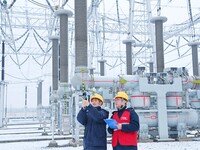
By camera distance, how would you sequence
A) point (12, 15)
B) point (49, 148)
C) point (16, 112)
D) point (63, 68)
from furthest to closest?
point (16, 112), point (12, 15), point (63, 68), point (49, 148)

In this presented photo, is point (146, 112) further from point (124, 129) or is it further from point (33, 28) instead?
point (33, 28)

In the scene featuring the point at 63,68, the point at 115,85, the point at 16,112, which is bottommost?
the point at 16,112

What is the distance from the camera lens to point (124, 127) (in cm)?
342

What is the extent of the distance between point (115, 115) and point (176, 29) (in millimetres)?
24190

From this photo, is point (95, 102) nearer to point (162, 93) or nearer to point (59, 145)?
point (59, 145)

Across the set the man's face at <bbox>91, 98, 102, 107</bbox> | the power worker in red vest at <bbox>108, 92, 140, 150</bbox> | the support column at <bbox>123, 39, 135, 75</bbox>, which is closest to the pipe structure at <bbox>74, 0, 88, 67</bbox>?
the man's face at <bbox>91, 98, 102, 107</bbox>

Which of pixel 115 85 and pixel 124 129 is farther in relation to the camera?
pixel 115 85

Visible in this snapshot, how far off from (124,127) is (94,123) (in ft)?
1.45

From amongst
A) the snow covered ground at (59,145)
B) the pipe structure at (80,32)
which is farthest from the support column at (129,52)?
the snow covered ground at (59,145)

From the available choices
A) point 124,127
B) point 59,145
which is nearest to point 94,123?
point 124,127

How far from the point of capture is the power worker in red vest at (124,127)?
11.3ft

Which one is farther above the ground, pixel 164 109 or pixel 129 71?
pixel 129 71

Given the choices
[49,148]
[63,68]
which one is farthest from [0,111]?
[49,148]

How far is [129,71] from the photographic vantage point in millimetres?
19750
